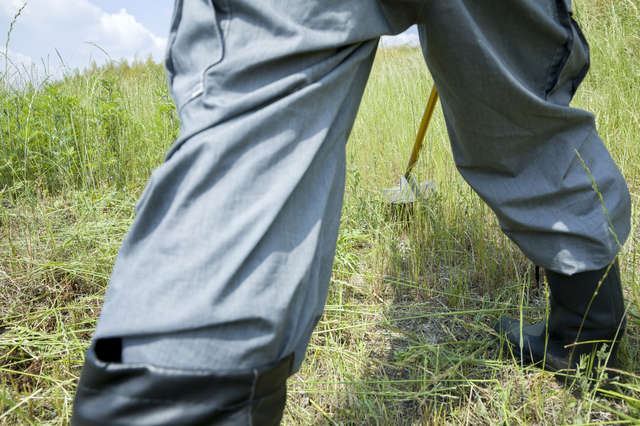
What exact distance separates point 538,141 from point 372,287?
2.91 feet

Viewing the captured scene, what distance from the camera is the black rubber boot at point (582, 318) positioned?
3.09 feet

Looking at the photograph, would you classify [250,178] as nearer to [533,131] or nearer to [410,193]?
[533,131]

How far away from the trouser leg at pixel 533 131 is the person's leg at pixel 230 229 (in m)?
0.31

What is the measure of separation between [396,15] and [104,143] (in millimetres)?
2417

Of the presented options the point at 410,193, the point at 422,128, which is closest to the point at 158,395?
the point at 410,193

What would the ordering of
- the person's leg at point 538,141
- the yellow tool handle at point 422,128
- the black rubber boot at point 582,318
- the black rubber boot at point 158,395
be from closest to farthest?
1. the black rubber boot at point 158,395
2. the person's leg at point 538,141
3. the black rubber boot at point 582,318
4. the yellow tool handle at point 422,128

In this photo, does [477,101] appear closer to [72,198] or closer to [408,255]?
[408,255]

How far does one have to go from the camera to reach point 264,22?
A: 0.52 metres

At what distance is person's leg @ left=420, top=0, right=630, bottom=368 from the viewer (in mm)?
753

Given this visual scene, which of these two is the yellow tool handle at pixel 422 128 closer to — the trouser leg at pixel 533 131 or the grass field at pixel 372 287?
the grass field at pixel 372 287

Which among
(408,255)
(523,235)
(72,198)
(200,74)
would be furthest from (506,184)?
(72,198)

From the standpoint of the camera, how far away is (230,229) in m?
0.47

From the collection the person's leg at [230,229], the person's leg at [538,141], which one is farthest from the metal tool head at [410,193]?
the person's leg at [230,229]

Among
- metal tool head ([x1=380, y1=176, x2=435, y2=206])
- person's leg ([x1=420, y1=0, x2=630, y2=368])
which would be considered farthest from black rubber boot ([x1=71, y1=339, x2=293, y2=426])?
metal tool head ([x1=380, y1=176, x2=435, y2=206])
